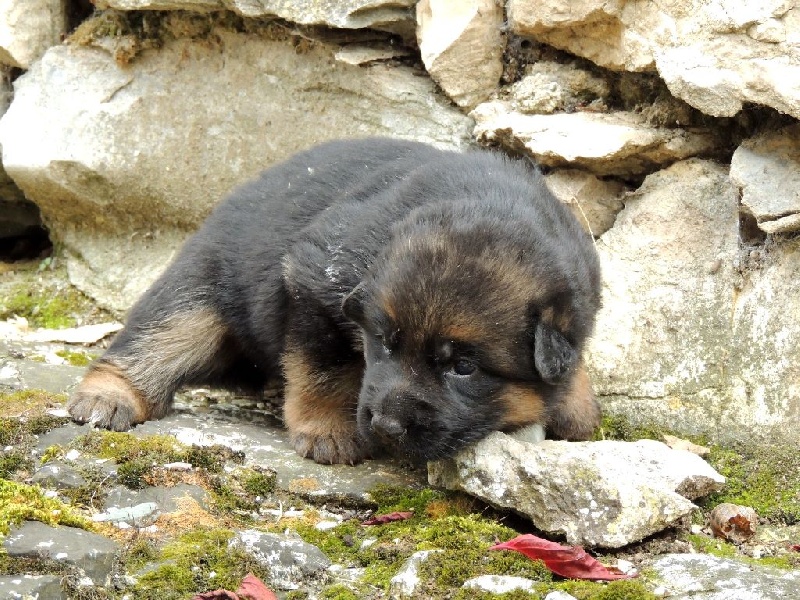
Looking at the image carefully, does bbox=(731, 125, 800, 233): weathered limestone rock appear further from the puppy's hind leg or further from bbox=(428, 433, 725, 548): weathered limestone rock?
the puppy's hind leg

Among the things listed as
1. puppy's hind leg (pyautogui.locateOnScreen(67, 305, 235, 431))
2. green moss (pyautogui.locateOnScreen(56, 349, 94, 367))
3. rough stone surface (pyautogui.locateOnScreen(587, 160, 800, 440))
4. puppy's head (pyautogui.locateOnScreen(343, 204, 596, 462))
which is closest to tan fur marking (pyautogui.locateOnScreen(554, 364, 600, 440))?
rough stone surface (pyautogui.locateOnScreen(587, 160, 800, 440))

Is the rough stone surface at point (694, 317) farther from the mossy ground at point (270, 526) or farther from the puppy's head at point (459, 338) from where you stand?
the puppy's head at point (459, 338)

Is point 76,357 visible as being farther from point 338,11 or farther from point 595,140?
point 595,140

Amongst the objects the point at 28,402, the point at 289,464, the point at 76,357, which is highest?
the point at 289,464

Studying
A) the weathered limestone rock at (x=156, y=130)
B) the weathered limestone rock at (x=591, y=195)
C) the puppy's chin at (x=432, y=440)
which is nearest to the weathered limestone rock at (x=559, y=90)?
the weathered limestone rock at (x=591, y=195)

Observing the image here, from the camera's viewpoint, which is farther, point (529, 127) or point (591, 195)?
point (591, 195)

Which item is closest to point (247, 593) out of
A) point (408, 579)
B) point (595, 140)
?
point (408, 579)

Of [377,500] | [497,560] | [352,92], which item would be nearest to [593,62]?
[352,92]
